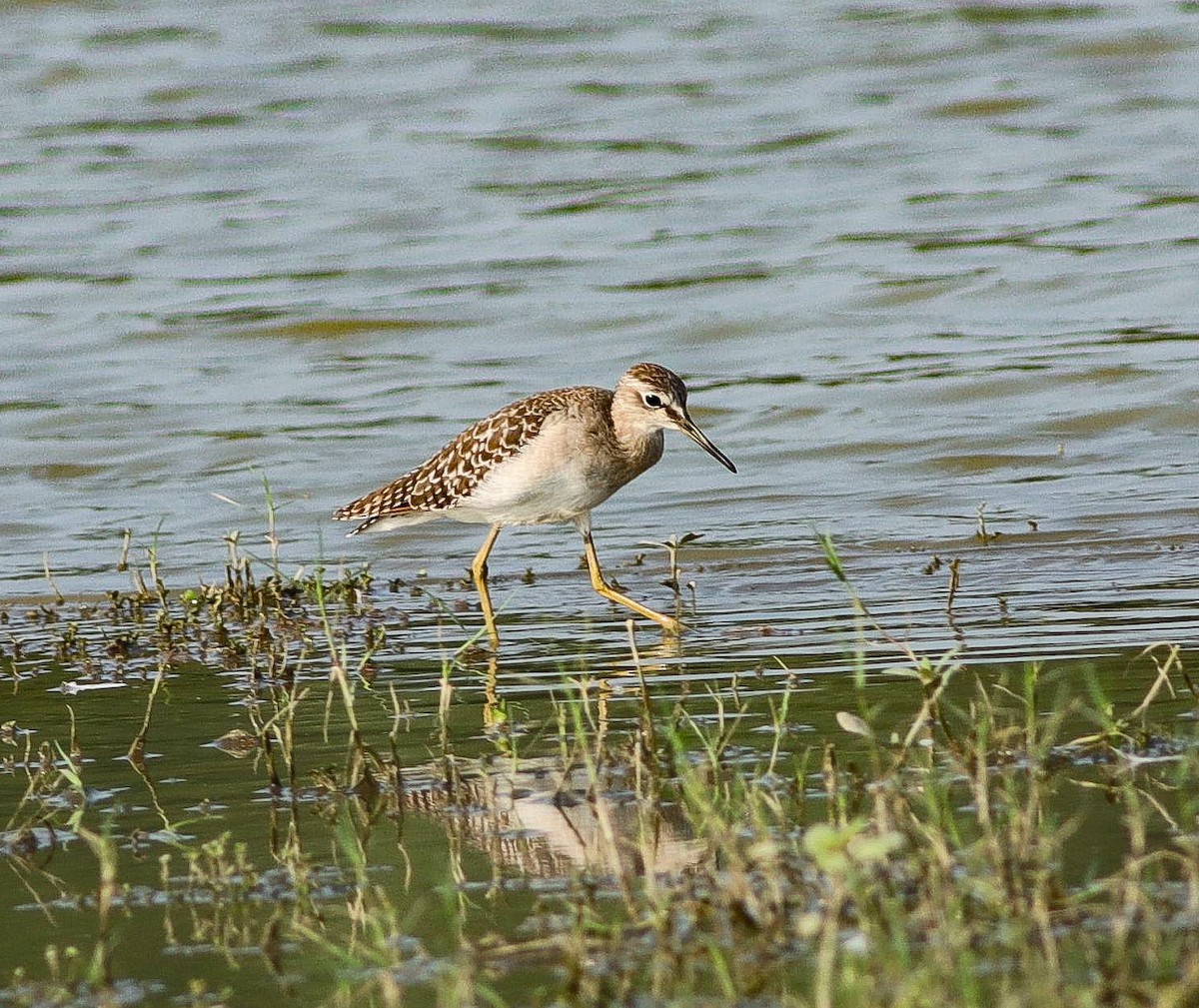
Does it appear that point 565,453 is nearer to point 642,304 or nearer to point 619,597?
point 619,597

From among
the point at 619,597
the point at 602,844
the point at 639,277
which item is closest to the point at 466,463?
the point at 619,597

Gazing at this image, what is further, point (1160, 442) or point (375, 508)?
point (1160, 442)

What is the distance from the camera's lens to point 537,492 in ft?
28.1

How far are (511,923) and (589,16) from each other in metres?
19.0

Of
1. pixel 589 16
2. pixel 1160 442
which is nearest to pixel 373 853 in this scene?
pixel 1160 442

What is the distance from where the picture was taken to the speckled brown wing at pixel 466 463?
28.2ft

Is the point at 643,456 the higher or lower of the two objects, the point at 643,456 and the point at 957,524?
the higher

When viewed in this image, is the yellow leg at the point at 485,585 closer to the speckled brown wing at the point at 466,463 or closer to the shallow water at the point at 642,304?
the shallow water at the point at 642,304

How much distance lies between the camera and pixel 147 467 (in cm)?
1202

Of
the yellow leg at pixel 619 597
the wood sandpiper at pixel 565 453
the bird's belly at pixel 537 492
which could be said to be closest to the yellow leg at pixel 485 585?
the wood sandpiper at pixel 565 453

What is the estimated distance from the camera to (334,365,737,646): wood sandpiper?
853cm

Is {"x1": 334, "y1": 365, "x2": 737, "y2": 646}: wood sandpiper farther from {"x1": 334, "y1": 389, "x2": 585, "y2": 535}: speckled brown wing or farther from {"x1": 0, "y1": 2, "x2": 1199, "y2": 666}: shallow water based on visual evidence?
{"x1": 0, "y1": 2, "x2": 1199, "y2": 666}: shallow water

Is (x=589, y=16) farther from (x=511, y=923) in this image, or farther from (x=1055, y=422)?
(x=511, y=923)

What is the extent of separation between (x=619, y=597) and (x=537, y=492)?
0.62 meters
